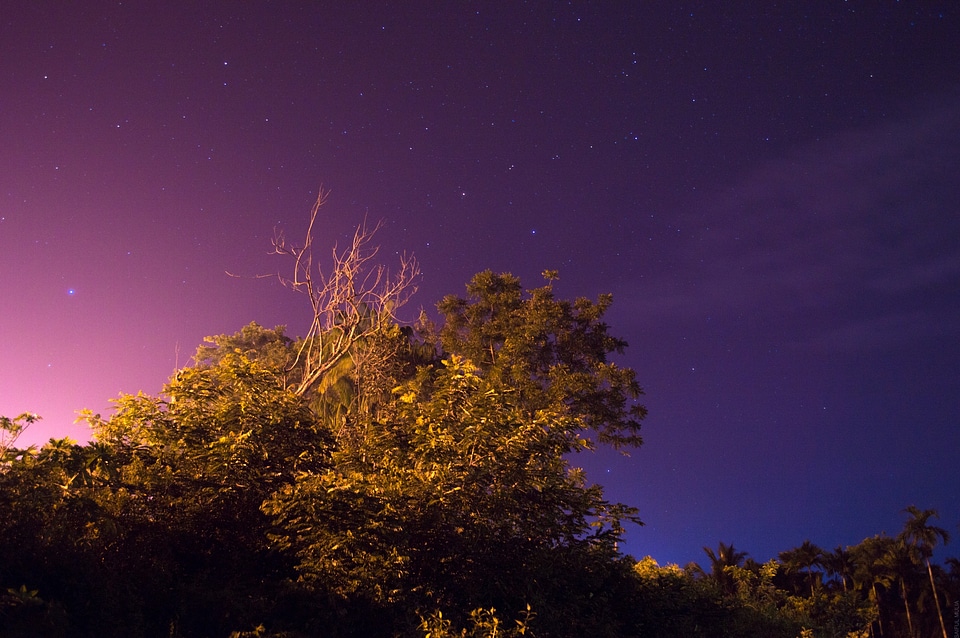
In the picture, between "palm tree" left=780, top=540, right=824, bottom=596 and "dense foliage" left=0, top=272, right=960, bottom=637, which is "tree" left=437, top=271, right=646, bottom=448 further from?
"palm tree" left=780, top=540, right=824, bottom=596

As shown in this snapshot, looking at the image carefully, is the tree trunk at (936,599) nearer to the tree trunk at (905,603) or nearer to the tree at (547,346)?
the tree trunk at (905,603)

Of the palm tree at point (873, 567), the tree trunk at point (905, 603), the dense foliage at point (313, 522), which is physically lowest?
the dense foliage at point (313, 522)

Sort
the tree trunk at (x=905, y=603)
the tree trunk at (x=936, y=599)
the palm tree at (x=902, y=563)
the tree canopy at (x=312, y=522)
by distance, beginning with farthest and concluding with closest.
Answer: the palm tree at (x=902, y=563)
the tree trunk at (x=905, y=603)
the tree trunk at (x=936, y=599)
the tree canopy at (x=312, y=522)

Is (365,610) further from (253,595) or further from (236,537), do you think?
(236,537)

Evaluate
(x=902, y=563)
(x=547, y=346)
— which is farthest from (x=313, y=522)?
(x=902, y=563)

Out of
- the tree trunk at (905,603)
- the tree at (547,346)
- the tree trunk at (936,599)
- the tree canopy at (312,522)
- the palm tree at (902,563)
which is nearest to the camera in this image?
the tree canopy at (312,522)

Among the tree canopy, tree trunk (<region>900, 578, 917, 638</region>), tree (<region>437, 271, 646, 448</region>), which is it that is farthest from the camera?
tree trunk (<region>900, 578, 917, 638</region>)

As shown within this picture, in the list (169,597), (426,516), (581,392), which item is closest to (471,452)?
(426,516)

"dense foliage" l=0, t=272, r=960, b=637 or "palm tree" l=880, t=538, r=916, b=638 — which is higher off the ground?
"palm tree" l=880, t=538, r=916, b=638

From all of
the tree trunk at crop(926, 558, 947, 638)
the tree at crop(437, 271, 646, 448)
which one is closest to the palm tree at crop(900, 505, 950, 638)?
the tree trunk at crop(926, 558, 947, 638)

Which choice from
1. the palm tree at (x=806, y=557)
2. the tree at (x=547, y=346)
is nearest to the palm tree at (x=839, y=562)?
the palm tree at (x=806, y=557)

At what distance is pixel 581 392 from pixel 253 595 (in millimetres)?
15768

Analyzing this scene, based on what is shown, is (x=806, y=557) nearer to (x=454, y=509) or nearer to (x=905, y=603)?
(x=905, y=603)

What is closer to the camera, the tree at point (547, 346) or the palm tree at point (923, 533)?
the tree at point (547, 346)
